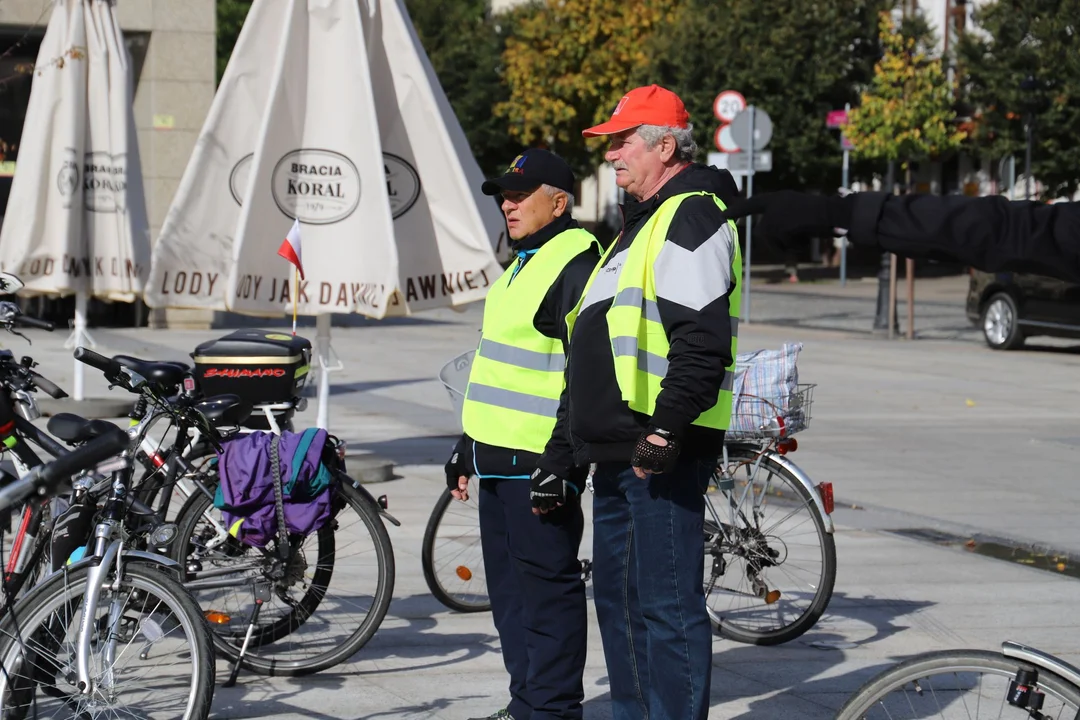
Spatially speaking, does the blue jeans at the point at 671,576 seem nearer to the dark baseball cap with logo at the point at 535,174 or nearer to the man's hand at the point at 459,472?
the man's hand at the point at 459,472

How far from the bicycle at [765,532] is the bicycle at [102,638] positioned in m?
1.90

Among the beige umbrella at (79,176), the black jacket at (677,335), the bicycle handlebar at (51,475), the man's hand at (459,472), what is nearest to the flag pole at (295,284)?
the man's hand at (459,472)

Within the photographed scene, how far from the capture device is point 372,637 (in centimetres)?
598

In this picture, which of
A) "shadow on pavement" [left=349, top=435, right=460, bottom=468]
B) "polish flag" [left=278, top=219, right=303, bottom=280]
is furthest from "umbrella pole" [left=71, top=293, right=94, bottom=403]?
"polish flag" [left=278, top=219, right=303, bottom=280]

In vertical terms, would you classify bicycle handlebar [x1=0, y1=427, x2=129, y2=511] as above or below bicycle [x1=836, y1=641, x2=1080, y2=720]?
above

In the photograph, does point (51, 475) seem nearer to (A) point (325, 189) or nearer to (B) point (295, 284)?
(B) point (295, 284)

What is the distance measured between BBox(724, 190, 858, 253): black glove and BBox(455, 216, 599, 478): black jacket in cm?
162

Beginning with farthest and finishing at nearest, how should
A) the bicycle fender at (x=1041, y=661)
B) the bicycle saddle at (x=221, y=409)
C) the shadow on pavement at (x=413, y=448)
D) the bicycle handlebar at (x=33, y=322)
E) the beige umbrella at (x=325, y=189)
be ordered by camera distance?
the shadow on pavement at (x=413, y=448) → the beige umbrella at (x=325, y=189) → the bicycle handlebar at (x=33, y=322) → the bicycle saddle at (x=221, y=409) → the bicycle fender at (x=1041, y=661)

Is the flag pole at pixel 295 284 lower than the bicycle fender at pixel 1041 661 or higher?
higher

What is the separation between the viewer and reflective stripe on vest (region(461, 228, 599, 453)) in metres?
4.68

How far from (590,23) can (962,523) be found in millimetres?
38163

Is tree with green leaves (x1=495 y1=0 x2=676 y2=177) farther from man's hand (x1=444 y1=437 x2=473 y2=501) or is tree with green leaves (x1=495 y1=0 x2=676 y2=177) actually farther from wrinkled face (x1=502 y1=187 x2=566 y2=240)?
wrinkled face (x1=502 y1=187 x2=566 y2=240)

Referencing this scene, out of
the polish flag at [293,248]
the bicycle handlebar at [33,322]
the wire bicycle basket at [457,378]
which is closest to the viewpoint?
the bicycle handlebar at [33,322]

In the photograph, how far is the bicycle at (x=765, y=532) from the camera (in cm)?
594
